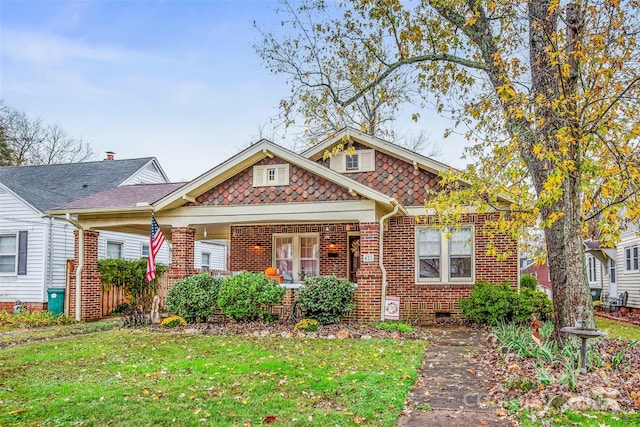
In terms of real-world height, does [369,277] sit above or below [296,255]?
below

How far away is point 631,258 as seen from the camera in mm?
20172

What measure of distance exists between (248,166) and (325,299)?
3.88 m

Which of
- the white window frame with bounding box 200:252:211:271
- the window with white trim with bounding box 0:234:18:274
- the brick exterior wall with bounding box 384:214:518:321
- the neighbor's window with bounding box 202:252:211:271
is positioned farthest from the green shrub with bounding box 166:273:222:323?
the neighbor's window with bounding box 202:252:211:271

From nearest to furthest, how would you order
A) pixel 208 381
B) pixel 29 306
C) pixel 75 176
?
1. pixel 208 381
2. pixel 29 306
3. pixel 75 176

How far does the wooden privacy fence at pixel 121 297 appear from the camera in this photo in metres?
16.0

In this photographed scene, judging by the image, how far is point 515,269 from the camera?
13.7 m

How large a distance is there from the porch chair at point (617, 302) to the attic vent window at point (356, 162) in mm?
11833

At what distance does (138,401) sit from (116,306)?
11.4 metres

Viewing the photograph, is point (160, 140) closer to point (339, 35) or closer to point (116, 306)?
point (116, 306)

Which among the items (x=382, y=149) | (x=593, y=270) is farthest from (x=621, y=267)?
(x=382, y=149)

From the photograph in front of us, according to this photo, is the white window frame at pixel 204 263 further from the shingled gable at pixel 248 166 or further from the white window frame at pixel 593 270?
the white window frame at pixel 593 270

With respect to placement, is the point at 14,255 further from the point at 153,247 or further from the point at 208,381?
the point at 208,381

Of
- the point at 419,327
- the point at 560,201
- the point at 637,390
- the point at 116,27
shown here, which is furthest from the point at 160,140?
the point at 637,390

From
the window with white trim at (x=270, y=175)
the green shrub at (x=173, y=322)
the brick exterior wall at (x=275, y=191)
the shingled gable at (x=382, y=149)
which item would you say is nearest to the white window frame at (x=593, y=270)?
the shingled gable at (x=382, y=149)
